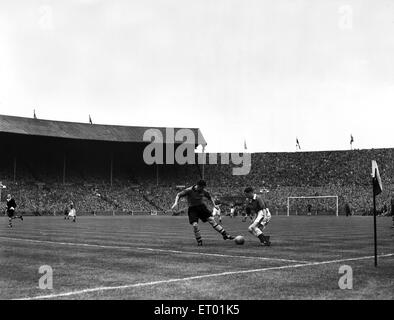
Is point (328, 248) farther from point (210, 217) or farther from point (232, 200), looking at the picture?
point (232, 200)

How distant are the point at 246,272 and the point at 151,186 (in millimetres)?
67672

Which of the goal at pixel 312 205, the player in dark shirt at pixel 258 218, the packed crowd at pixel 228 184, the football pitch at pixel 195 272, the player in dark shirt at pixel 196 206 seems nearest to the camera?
the football pitch at pixel 195 272

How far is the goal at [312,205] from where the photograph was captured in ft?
228

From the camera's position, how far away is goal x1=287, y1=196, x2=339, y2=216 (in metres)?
69.6

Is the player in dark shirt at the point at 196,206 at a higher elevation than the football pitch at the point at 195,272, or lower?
higher

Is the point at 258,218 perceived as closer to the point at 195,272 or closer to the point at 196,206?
the point at 196,206

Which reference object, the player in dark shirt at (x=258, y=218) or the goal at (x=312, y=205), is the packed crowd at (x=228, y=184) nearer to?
the goal at (x=312, y=205)

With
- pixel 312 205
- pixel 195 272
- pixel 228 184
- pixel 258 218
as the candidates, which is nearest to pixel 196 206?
pixel 258 218

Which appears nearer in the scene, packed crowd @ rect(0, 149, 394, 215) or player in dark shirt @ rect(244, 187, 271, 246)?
player in dark shirt @ rect(244, 187, 271, 246)

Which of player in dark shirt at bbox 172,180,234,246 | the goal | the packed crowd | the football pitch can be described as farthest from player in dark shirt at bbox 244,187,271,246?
the goal

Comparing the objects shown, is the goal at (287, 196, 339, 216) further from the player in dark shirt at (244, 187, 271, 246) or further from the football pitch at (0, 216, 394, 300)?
the football pitch at (0, 216, 394, 300)

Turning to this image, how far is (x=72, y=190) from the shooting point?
68812mm

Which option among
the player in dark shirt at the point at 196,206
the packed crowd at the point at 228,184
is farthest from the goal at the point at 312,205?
the player in dark shirt at the point at 196,206
